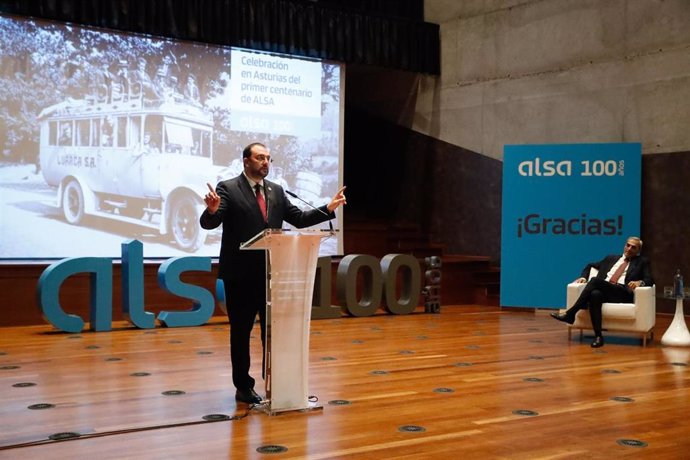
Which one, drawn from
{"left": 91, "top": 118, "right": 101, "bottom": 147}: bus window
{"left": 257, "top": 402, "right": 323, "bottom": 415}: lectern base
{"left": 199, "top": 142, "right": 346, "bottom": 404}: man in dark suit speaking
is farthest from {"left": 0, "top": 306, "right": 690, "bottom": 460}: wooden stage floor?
{"left": 91, "top": 118, "right": 101, "bottom": 147}: bus window

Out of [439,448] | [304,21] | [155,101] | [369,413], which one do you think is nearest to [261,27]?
[304,21]

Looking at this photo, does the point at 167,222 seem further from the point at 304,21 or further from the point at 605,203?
the point at 605,203

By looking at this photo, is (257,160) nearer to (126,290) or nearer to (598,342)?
(598,342)

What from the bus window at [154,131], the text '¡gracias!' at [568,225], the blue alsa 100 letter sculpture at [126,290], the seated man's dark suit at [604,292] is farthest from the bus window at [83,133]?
the seated man's dark suit at [604,292]

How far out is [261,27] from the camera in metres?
9.91

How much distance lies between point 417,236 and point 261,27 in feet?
11.9

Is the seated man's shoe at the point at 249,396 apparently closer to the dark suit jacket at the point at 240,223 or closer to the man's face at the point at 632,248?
the dark suit jacket at the point at 240,223

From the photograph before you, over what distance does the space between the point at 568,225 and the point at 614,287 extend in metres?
2.46

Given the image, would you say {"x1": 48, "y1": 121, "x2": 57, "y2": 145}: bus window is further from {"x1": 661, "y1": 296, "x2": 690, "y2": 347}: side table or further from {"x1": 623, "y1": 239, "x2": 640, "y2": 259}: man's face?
{"x1": 661, "y1": 296, "x2": 690, "y2": 347}: side table

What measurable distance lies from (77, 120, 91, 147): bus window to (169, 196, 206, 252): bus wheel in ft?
3.85

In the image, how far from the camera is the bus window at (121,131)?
9.02 metres

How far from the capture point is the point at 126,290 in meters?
7.85

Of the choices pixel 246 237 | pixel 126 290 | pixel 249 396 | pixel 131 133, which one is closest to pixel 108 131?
pixel 131 133

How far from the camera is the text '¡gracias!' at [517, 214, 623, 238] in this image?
9328 millimetres
